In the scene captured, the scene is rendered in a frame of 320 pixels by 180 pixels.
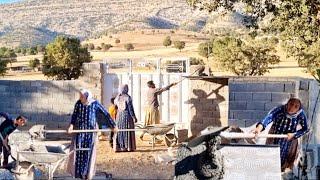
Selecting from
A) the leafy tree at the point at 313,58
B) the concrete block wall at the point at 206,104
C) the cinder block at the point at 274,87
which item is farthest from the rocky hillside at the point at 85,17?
the cinder block at the point at 274,87

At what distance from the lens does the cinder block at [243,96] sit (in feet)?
36.4

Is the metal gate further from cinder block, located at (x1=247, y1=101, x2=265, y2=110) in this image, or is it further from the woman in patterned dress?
cinder block, located at (x1=247, y1=101, x2=265, y2=110)

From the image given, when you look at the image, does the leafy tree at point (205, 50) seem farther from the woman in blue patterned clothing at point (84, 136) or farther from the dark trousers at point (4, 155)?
the dark trousers at point (4, 155)

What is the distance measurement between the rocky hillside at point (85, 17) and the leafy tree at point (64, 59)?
145 feet

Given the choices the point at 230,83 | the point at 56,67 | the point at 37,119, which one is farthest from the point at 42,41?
the point at 230,83

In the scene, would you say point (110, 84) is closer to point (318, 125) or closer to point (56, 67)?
point (318, 125)

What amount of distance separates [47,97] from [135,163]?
393cm

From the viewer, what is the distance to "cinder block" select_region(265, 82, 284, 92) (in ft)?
35.1

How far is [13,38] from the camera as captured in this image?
271 ft

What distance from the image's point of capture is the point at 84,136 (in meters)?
9.88

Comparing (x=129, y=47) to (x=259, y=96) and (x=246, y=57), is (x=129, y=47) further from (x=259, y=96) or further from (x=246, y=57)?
(x=259, y=96)

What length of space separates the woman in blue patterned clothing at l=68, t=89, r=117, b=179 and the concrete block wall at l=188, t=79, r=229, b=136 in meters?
5.32

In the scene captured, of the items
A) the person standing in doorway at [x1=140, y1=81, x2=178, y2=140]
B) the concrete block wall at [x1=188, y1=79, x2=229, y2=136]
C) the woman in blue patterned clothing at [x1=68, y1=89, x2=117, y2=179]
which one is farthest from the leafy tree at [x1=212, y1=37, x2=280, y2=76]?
the woman in blue patterned clothing at [x1=68, y1=89, x2=117, y2=179]

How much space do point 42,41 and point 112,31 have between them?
27.3 ft
